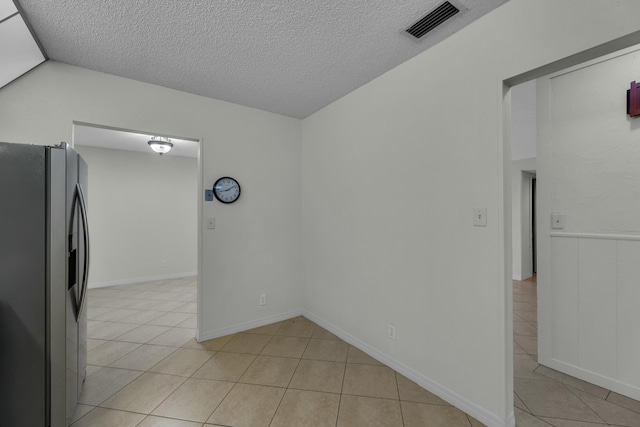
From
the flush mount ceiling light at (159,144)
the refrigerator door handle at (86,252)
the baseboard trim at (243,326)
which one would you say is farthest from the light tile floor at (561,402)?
the flush mount ceiling light at (159,144)

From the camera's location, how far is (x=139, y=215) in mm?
5195

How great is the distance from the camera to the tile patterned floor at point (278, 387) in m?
1.71

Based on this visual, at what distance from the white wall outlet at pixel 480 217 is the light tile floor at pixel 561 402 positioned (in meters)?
1.25

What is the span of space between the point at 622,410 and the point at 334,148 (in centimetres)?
297

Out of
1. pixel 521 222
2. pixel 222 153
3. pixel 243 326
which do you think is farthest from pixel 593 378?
pixel 521 222

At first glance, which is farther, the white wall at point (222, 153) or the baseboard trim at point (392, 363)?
the white wall at point (222, 153)

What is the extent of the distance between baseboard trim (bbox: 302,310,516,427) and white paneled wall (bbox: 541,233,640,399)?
0.97m

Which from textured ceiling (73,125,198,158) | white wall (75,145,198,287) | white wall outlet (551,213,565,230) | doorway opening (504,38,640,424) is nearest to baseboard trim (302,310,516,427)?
doorway opening (504,38,640,424)

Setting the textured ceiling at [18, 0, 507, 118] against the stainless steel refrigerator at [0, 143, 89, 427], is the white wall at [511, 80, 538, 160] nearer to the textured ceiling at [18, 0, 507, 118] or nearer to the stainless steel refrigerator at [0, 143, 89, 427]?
the textured ceiling at [18, 0, 507, 118]

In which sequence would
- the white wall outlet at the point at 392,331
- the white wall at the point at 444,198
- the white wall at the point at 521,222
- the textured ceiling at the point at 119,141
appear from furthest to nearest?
1. the white wall at the point at 521,222
2. the textured ceiling at the point at 119,141
3. the white wall outlet at the point at 392,331
4. the white wall at the point at 444,198

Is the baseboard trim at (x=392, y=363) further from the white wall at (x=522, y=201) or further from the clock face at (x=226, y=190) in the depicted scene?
the white wall at (x=522, y=201)

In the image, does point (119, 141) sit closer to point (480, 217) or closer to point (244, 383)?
point (244, 383)

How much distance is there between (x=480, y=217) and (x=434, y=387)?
1.29m

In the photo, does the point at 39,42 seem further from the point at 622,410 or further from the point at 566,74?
the point at 622,410
